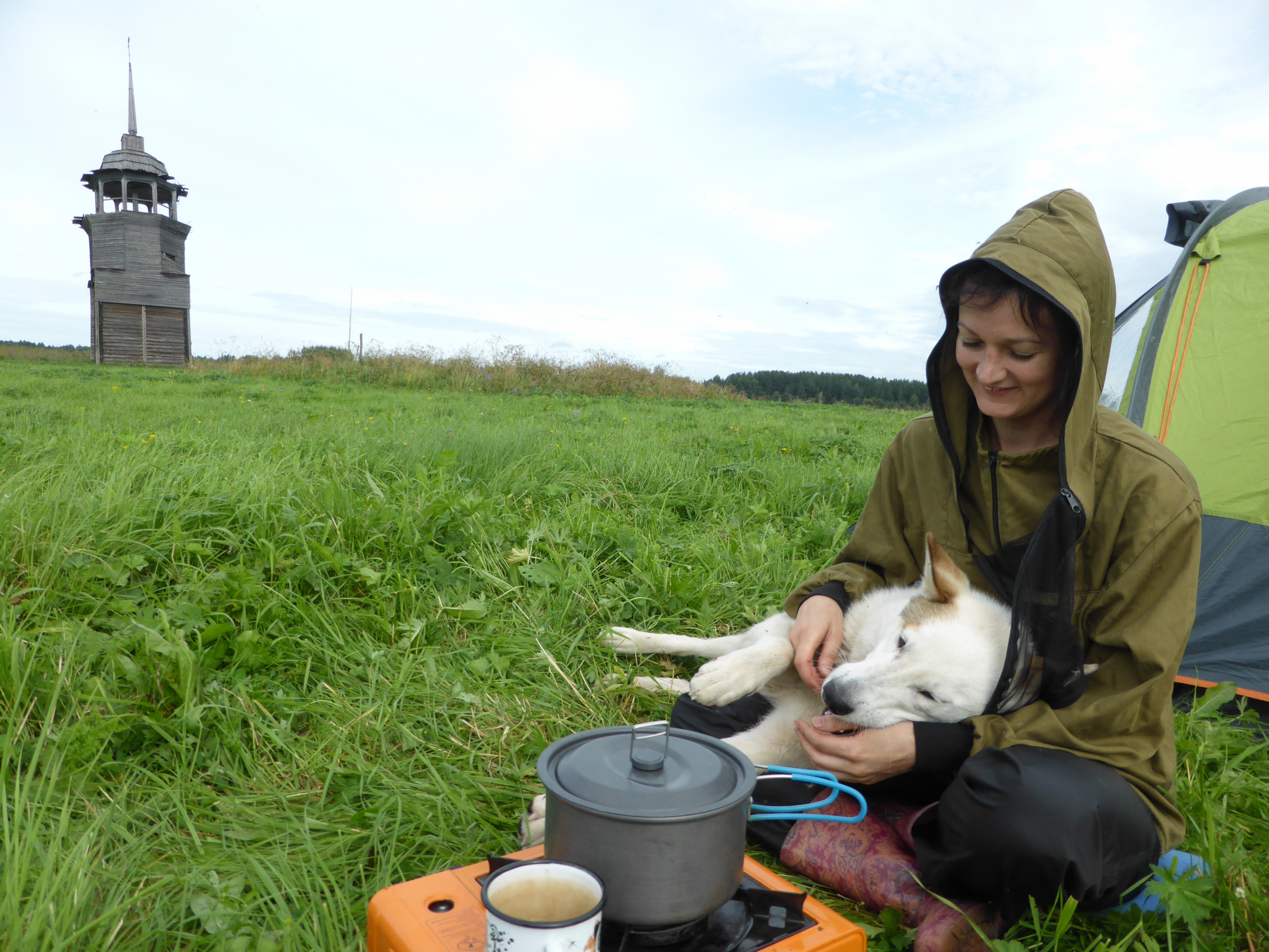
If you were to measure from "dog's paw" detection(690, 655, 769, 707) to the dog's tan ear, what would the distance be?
0.57 m

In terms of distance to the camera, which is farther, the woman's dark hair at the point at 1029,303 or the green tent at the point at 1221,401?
the green tent at the point at 1221,401

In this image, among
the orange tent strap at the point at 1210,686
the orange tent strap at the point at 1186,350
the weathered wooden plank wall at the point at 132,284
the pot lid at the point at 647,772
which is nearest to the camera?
the pot lid at the point at 647,772

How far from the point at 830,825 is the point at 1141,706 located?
0.82 m

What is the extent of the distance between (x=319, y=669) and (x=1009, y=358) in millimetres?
2368

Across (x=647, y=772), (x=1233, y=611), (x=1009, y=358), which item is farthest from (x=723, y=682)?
(x=1233, y=611)

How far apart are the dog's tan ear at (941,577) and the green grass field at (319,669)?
0.77m

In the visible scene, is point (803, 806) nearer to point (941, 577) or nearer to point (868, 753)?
point (868, 753)

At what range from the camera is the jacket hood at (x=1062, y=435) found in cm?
177

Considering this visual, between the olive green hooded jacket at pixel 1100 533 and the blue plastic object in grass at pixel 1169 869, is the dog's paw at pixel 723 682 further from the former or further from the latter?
the blue plastic object in grass at pixel 1169 869

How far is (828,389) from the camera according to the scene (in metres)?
24.4

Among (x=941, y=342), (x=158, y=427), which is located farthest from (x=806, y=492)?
(x=158, y=427)

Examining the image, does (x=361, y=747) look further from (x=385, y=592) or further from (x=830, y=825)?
(x=830, y=825)

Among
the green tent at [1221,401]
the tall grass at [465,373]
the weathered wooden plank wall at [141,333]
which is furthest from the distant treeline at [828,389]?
the weathered wooden plank wall at [141,333]

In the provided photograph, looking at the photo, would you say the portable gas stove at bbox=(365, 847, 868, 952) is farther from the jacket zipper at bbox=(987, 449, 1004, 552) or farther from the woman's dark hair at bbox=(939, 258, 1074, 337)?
the woman's dark hair at bbox=(939, 258, 1074, 337)
